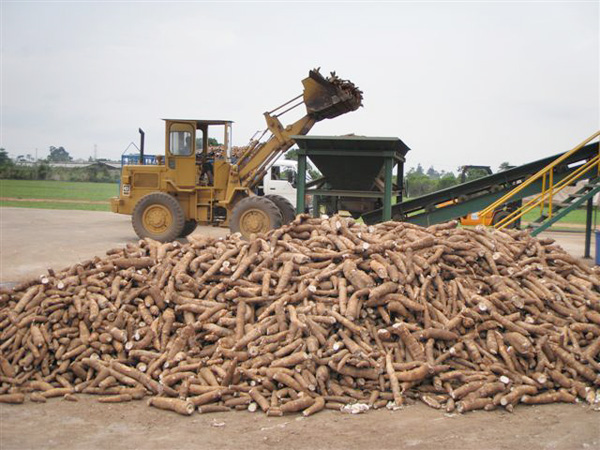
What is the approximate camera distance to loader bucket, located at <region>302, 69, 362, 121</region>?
48.3 feet

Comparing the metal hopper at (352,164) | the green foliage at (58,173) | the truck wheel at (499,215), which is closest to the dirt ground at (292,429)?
the metal hopper at (352,164)

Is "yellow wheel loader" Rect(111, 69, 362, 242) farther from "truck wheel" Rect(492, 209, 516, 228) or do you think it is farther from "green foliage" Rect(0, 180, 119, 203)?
"green foliage" Rect(0, 180, 119, 203)

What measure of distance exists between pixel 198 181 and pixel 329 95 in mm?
4400

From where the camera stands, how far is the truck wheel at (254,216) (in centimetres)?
1546

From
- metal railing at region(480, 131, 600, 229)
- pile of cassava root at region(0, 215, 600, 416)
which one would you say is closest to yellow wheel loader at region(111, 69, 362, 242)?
metal railing at region(480, 131, 600, 229)

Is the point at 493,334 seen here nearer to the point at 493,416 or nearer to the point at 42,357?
the point at 493,416

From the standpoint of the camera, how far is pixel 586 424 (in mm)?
5410

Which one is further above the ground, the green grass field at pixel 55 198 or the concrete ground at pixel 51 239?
the green grass field at pixel 55 198

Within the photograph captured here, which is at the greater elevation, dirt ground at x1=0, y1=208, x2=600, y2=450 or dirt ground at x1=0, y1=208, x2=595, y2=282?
dirt ground at x1=0, y1=208, x2=595, y2=282

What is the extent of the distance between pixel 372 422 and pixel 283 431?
30.9 inches

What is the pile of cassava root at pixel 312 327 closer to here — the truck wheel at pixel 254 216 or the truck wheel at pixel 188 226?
the truck wheel at pixel 254 216

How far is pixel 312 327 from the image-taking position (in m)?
6.40

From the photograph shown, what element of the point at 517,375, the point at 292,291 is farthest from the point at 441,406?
the point at 292,291

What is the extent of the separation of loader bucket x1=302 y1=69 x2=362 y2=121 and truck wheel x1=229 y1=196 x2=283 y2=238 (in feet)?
8.51
